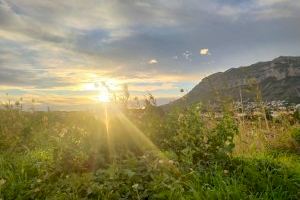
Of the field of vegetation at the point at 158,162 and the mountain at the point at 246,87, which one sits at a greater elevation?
the mountain at the point at 246,87

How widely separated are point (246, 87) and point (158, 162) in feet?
13.7

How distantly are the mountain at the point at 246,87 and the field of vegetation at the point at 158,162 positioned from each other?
670 millimetres

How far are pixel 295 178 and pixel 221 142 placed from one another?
1465 millimetres

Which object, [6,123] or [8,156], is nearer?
[8,156]

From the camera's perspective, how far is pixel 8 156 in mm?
10102

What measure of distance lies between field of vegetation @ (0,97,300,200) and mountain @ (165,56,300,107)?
67 cm

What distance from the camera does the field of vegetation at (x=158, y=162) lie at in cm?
654

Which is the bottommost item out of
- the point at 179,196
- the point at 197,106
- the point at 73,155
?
the point at 179,196

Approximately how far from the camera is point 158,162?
727 centimetres

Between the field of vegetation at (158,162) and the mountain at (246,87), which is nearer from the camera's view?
the field of vegetation at (158,162)

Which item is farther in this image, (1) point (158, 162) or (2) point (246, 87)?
(2) point (246, 87)

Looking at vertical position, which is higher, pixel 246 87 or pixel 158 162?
pixel 246 87

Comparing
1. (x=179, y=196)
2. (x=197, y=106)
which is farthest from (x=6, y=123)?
(x=179, y=196)

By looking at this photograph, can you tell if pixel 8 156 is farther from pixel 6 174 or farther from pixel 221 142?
pixel 221 142
